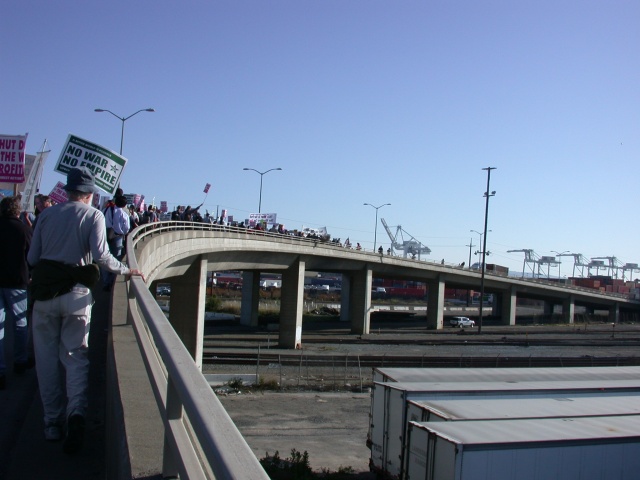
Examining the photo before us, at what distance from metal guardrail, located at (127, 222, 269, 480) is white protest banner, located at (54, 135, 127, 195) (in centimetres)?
1180

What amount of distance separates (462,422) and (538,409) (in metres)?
2.49

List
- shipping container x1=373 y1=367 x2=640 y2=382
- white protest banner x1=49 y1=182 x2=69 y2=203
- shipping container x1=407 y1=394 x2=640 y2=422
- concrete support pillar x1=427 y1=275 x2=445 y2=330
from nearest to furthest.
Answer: shipping container x1=407 y1=394 x2=640 y2=422 < shipping container x1=373 y1=367 x2=640 y2=382 < white protest banner x1=49 y1=182 x2=69 y2=203 < concrete support pillar x1=427 y1=275 x2=445 y2=330

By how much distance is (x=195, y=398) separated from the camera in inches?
98.4

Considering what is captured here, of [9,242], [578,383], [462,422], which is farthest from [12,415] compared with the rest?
[578,383]

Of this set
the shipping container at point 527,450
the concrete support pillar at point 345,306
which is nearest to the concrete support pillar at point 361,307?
the concrete support pillar at point 345,306

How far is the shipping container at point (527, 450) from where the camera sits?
1111 cm

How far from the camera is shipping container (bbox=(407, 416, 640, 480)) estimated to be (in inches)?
437

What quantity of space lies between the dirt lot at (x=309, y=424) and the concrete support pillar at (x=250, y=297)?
135ft

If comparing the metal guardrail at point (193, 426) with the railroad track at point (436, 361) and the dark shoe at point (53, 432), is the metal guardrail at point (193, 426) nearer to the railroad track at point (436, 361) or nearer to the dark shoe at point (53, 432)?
the dark shoe at point (53, 432)

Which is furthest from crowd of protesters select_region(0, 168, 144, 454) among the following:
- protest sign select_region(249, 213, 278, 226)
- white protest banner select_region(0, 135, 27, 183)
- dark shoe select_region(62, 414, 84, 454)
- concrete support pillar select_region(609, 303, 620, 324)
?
concrete support pillar select_region(609, 303, 620, 324)

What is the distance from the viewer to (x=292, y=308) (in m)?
61.0

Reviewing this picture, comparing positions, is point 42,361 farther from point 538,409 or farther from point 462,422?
point 538,409

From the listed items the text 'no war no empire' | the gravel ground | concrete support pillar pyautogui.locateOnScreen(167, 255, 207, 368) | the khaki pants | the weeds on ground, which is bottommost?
the gravel ground

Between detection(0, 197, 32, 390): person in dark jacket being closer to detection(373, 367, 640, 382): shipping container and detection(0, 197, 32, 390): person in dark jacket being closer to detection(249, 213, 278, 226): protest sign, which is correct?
detection(373, 367, 640, 382): shipping container
